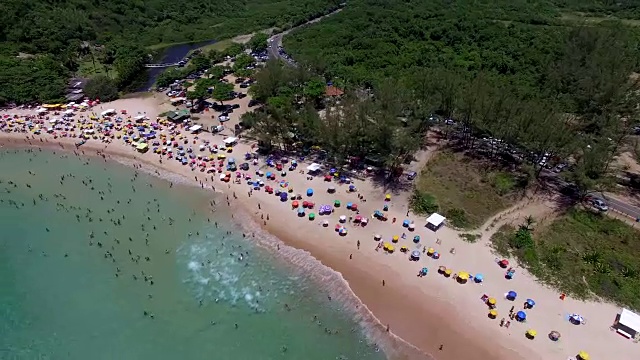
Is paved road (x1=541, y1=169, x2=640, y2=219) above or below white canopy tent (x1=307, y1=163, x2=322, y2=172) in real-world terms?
A: below

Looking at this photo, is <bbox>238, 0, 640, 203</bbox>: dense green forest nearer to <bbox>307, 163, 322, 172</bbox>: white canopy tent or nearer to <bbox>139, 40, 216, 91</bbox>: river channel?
<bbox>307, 163, 322, 172</bbox>: white canopy tent

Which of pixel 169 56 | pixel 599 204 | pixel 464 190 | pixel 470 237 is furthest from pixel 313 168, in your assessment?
pixel 169 56

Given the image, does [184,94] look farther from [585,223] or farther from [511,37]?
[511,37]

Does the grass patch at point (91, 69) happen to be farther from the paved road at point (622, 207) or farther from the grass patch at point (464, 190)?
the paved road at point (622, 207)

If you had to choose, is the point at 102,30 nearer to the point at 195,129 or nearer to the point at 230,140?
the point at 195,129

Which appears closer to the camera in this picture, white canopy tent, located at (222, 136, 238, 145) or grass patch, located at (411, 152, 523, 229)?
grass patch, located at (411, 152, 523, 229)

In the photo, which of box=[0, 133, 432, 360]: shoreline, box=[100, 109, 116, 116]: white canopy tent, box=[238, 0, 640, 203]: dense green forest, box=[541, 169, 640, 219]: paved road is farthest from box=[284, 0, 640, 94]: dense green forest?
box=[0, 133, 432, 360]: shoreline

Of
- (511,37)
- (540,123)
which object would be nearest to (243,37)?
(511,37)
